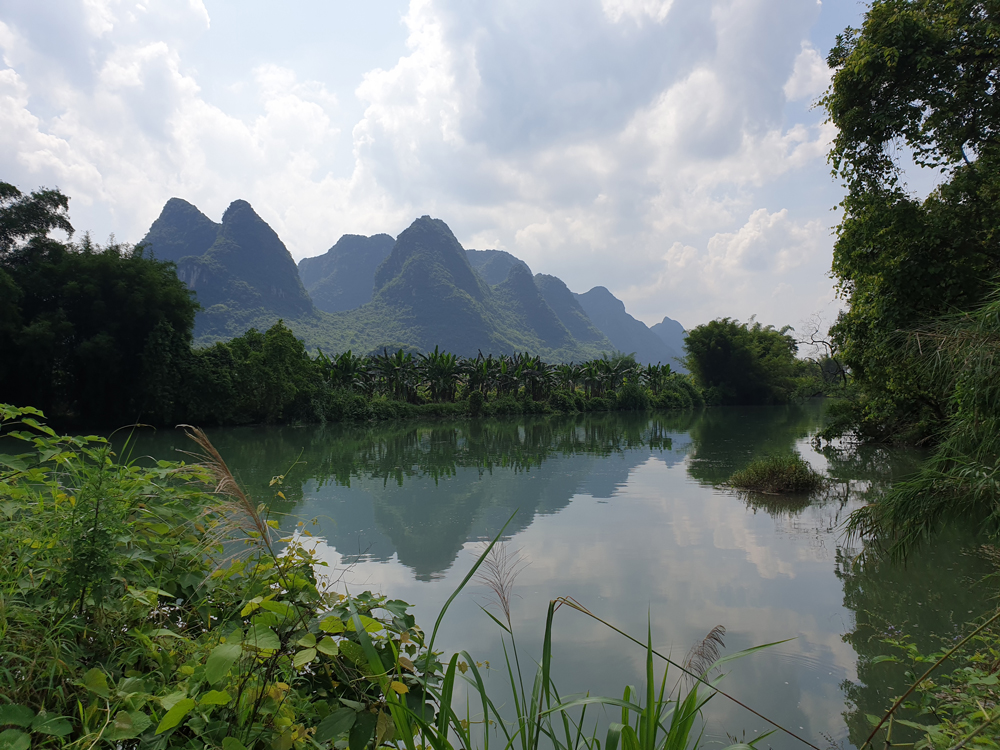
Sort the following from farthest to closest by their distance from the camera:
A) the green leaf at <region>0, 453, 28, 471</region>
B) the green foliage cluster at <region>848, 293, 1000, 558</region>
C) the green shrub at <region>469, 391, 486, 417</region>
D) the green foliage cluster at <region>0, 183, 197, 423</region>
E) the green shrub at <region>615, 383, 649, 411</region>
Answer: the green shrub at <region>615, 383, 649, 411</region> < the green shrub at <region>469, 391, 486, 417</region> < the green foliage cluster at <region>0, 183, 197, 423</region> < the green foliage cluster at <region>848, 293, 1000, 558</region> < the green leaf at <region>0, 453, 28, 471</region>

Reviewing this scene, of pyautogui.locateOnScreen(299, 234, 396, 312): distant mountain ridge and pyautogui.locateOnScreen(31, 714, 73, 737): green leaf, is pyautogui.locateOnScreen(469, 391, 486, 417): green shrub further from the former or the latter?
pyautogui.locateOnScreen(299, 234, 396, 312): distant mountain ridge

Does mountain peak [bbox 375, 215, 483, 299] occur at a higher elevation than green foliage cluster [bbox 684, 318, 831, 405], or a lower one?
higher

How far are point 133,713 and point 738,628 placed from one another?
12.9 feet

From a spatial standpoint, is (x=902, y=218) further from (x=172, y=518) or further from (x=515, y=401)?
(x=515, y=401)

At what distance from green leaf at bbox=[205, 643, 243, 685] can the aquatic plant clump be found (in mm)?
9428

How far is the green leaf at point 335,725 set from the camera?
45.6 inches

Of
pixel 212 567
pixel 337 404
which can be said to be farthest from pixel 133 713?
pixel 337 404

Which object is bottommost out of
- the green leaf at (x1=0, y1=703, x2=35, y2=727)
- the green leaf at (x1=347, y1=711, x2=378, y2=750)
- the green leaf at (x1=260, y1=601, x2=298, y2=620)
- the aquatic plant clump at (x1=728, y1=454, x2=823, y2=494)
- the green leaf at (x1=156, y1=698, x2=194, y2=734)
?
the aquatic plant clump at (x1=728, y1=454, x2=823, y2=494)

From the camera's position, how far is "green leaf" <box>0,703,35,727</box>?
1047mm

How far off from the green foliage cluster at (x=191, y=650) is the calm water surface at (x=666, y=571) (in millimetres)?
711

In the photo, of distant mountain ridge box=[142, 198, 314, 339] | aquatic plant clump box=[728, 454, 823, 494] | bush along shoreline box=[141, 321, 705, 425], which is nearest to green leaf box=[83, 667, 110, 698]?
aquatic plant clump box=[728, 454, 823, 494]

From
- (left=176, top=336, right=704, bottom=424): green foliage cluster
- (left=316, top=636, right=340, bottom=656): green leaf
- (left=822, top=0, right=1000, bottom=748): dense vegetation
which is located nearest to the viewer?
(left=316, top=636, right=340, bottom=656): green leaf

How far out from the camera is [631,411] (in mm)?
41281

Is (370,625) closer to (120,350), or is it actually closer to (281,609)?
(281,609)
